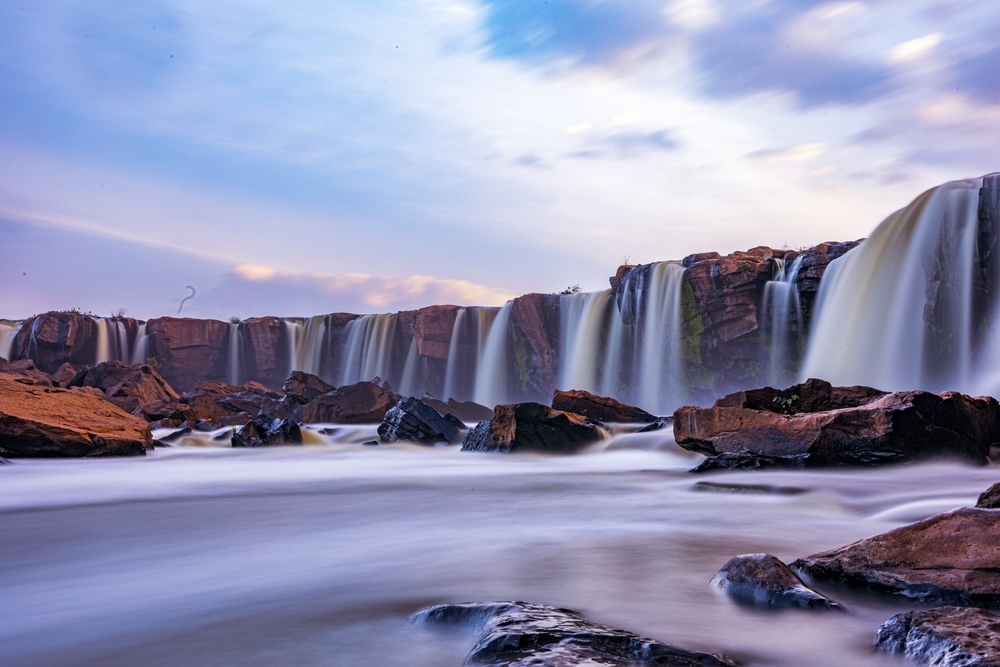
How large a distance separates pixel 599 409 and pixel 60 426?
419 inches

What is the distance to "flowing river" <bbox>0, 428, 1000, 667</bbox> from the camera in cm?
255

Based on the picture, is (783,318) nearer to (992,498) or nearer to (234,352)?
(992,498)

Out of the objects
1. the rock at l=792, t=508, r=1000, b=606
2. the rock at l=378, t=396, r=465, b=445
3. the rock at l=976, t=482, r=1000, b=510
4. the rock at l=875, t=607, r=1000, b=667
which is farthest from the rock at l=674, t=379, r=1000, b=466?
the rock at l=378, t=396, r=465, b=445

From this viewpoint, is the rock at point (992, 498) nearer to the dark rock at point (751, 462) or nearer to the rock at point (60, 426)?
the dark rock at point (751, 462)

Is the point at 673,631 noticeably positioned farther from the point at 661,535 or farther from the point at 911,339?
the point at 911,339

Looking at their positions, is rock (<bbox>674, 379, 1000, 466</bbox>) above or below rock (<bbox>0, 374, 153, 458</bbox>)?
above

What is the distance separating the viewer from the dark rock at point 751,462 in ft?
25.3

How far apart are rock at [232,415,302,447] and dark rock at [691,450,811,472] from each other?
10.5 m

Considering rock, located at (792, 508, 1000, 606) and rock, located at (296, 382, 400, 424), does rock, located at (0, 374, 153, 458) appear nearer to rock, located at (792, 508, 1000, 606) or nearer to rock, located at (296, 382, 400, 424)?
rock, located at (296, 382, 400, 424)

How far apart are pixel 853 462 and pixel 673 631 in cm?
616

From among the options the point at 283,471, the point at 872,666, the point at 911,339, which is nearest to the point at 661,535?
the point at 872,666

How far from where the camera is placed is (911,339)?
1683cm

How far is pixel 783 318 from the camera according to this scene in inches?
1032

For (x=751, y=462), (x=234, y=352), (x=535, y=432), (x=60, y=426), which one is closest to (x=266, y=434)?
(x=60, y=426)
